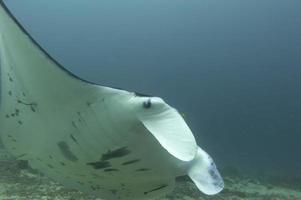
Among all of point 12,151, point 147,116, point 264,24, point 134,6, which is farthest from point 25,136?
point 134,6

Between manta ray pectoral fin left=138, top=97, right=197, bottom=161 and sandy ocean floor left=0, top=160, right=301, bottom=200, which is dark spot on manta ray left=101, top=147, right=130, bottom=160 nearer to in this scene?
manta ray pectoral fin left=138, top=97, right=197, bottom=161

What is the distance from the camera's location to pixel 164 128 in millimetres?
2088

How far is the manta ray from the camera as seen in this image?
6.95ft

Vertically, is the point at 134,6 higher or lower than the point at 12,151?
higher

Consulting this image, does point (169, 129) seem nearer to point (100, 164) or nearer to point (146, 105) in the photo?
point (146, 105)

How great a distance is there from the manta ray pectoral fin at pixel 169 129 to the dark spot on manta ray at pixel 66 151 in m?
0.51

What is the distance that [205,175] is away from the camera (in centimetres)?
231

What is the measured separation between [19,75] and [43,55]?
300 mm

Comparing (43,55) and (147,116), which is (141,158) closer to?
(147,116)

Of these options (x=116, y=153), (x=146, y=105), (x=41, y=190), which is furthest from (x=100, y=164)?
(x=41, y=190)

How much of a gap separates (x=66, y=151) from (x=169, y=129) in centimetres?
66

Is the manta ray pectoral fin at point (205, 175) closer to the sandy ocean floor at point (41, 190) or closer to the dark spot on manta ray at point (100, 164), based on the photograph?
the dark spot on manta ray at point (100, 164)

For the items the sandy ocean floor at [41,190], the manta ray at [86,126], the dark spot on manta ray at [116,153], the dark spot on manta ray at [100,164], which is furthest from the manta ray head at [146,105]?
the sandy ocean floor at [41,190]

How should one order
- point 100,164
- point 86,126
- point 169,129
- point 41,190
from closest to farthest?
point 169,129
point 86,126
point 100,164
point 41,190
